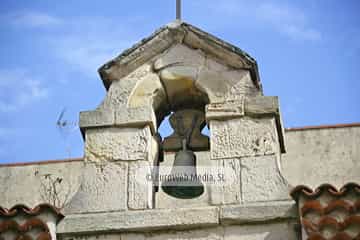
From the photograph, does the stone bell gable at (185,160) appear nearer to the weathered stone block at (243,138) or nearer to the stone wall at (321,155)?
the weathered stone block at (243,138)

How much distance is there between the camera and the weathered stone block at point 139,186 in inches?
332

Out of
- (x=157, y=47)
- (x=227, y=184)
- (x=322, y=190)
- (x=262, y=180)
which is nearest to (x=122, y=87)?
(x=157, y=47)

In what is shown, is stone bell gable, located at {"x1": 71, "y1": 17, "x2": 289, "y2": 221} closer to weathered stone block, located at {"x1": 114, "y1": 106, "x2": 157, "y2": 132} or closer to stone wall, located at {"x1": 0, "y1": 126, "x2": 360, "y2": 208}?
weathered stone block, located at {"x1": 114, "y1": 106, "x2": 157, "y2": 132}

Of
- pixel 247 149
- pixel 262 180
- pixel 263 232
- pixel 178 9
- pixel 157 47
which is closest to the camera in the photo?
pixel 263 232

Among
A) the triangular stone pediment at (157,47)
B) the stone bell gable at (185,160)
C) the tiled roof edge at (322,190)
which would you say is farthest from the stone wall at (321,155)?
the tiled roof edge at (322,190)

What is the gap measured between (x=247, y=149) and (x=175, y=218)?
0.83 meters

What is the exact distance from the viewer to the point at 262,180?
27.5 ft

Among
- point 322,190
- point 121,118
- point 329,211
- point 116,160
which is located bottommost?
point 329,211

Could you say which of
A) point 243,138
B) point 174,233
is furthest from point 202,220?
point 243,138

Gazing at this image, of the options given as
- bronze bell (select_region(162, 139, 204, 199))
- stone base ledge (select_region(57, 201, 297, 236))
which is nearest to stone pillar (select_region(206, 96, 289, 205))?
stone base ledge (select_region(57, 201, 297, 236))

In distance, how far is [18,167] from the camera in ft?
42.0

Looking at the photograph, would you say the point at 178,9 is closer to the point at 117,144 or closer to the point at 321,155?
the point at 117,144

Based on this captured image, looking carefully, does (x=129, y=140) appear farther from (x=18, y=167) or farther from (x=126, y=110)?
(x=18, y=167)

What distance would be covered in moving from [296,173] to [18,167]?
3282 mm
